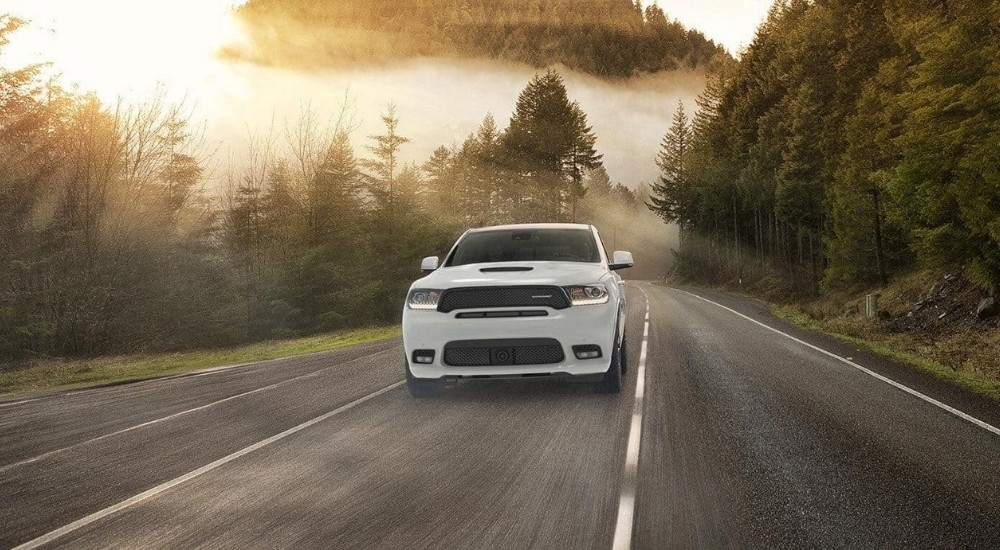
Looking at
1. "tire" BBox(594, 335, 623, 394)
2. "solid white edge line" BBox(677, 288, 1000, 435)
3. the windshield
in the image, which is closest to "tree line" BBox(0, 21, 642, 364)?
the windshield

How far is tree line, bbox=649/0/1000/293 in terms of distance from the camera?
1833cm

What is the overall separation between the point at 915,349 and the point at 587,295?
34.8 ft

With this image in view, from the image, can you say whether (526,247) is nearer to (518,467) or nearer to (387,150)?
(518,467)

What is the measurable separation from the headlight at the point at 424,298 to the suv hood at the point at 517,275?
0.07m

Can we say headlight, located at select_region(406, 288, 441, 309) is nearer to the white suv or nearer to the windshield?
the white suv

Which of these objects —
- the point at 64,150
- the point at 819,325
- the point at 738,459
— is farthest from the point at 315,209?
the point at 738,459

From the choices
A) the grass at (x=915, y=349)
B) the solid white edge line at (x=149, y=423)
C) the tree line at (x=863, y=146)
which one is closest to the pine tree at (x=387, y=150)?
the tree line at (x=863, y=146)

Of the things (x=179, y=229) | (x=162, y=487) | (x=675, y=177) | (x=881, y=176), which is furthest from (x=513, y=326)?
(x=675, y=177)

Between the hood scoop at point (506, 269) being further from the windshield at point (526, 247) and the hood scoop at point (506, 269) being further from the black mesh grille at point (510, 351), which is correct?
the black mesh grille at point (510, 351)

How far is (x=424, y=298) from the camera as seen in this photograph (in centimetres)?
880

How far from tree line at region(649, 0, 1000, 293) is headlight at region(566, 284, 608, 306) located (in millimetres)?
12998

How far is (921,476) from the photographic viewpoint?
19.0ft

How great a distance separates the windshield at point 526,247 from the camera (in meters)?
10.4

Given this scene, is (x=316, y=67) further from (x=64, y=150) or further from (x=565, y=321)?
(x=565, y=321)
